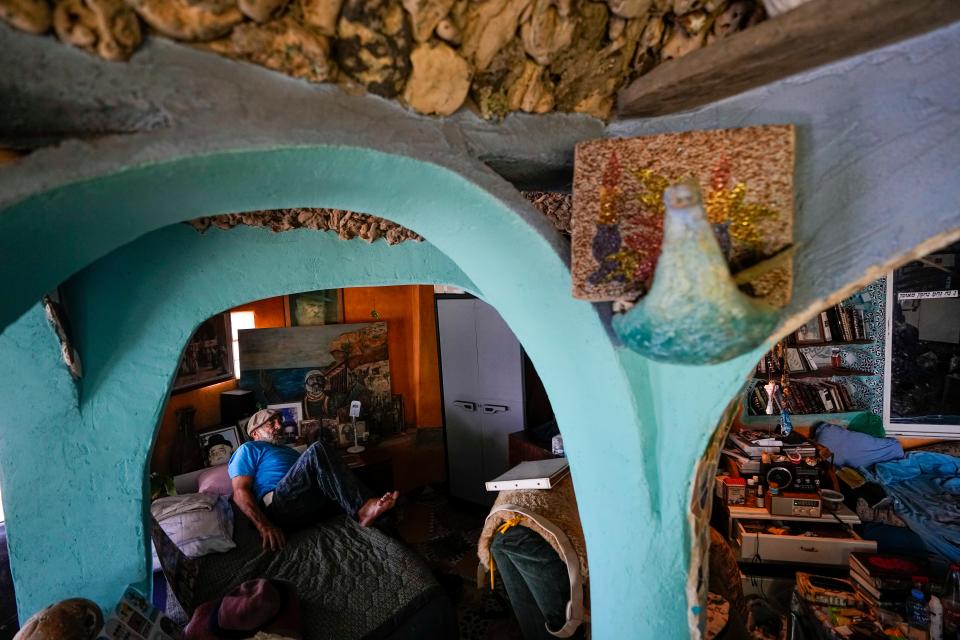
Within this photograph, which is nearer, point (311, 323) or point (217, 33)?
point (217, 33)

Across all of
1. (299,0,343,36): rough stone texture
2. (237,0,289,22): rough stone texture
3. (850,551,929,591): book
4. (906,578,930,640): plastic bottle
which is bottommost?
(906,578,930,640): plastic bottle

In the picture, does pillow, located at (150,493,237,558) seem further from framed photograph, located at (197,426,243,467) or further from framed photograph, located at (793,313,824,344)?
framed photograph, located at (793,313,824,344)

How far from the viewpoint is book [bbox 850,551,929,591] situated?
264cm

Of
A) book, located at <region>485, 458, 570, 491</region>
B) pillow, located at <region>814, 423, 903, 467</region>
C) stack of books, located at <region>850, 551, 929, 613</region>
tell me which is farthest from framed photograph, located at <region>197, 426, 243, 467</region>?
pillow, located at <region>814, 423, 903, 467</region>

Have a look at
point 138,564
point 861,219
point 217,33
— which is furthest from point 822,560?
point 217,33

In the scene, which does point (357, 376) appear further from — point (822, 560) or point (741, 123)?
point (741, 123)

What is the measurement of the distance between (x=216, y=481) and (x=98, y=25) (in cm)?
386

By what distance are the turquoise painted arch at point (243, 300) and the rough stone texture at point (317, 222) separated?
0.27 feet

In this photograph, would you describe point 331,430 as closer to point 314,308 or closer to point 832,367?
point 314,308

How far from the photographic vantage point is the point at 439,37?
849 millimetres

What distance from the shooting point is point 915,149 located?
2.75 ft

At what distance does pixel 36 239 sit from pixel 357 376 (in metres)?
4.35

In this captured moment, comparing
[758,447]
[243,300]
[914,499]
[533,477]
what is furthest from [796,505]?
[243,300]

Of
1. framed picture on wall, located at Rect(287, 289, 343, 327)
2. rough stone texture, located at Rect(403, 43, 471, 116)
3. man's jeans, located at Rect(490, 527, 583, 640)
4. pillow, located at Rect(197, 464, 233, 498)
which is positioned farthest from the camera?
framed picture on wall, located at Rect(287, 289, 343, 327)
